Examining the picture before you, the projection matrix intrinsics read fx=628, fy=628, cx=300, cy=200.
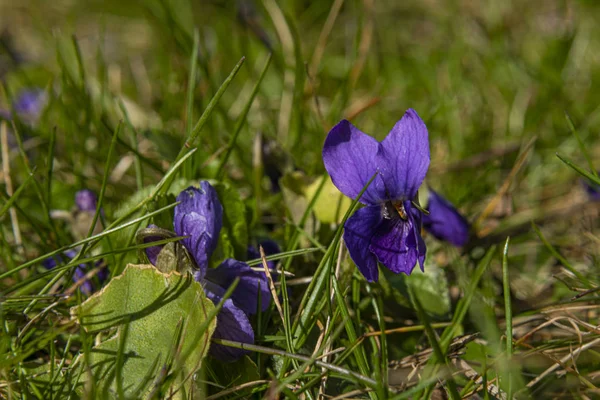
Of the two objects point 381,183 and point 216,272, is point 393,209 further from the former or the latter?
point 216,272

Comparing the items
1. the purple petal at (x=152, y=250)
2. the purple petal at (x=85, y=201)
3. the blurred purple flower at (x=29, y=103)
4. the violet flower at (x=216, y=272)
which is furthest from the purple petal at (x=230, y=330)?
the blurred purple flower at (x=29, y=103)

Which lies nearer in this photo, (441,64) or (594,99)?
(594,99)

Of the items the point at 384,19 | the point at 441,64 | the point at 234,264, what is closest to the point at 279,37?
the point at 441,64

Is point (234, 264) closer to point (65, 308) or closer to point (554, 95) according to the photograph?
point (65, 308)

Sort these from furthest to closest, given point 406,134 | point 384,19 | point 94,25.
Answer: point 94,25, point 384,19, point 406,134

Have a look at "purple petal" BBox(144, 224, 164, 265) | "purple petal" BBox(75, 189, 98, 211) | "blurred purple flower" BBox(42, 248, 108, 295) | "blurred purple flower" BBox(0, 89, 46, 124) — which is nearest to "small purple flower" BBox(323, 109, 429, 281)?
"purple petal" BBox(144, 224, 164, 265)

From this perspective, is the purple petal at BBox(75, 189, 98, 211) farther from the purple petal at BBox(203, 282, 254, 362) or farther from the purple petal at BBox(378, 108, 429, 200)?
the purple petal at BBox(378, 108, 429, 200)

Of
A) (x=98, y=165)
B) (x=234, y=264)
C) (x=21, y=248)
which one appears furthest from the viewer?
(x=98, y=165)
